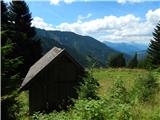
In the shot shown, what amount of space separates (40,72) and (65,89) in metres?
2.37

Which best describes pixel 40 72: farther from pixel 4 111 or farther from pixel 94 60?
pixel 4 111

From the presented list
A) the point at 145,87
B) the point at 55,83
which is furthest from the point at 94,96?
the point at 55,83

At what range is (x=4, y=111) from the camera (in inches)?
501

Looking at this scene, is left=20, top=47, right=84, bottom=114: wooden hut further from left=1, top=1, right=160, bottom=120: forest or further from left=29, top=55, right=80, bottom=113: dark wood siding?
left=1, top=1, right=160, bottom=120: forest

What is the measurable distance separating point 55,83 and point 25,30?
24353 mm

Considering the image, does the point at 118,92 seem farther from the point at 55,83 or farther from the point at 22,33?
the point at 22,33

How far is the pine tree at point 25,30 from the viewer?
166 ft

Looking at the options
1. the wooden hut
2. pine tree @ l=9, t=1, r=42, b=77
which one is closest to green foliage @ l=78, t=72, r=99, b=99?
the wooden hut

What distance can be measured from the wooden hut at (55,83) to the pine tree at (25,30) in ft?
72.2

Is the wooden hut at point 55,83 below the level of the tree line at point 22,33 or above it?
below

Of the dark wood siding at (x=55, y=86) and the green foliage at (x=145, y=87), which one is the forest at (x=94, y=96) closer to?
the green foliage at (x=145, y=87)

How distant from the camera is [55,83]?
28906mm

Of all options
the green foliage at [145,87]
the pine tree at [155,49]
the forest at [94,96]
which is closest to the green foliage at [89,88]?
the forest at [94,96]

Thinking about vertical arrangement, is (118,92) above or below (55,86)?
above
